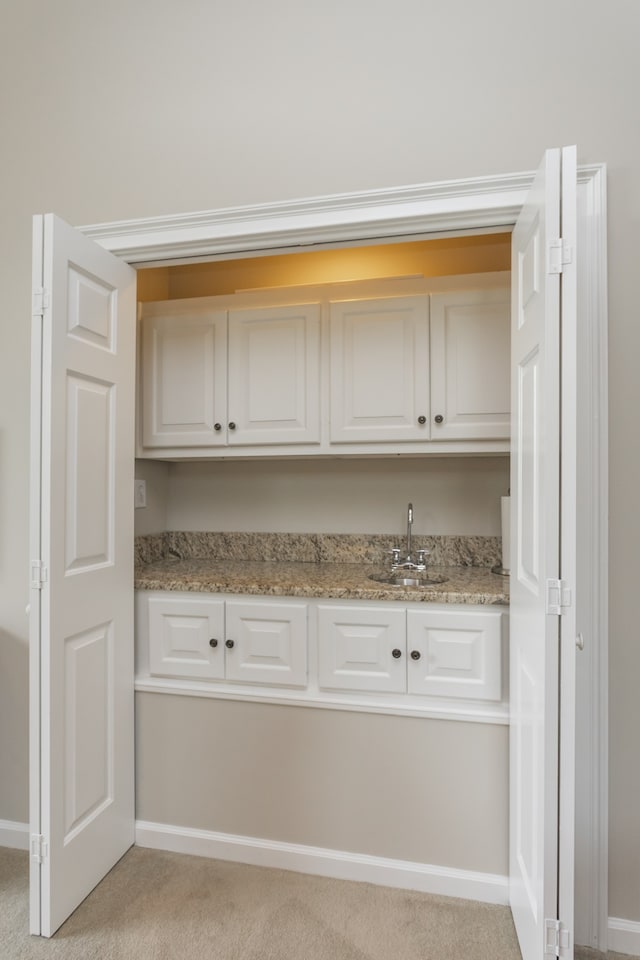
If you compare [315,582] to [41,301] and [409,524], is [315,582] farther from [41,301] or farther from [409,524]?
[41,301]

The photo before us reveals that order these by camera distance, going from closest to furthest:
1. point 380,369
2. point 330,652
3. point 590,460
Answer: point 590,460, point 330,652, point 380,369

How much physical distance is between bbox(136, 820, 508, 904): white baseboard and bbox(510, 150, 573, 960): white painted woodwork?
0.49 feet

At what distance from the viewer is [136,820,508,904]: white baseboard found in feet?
6.00

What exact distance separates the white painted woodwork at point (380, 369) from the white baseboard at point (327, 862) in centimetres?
149

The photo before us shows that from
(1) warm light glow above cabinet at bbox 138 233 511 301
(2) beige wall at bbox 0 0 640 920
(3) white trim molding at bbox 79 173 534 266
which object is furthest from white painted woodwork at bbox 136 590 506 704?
(1) warm light glow above cabinet at bbox 138 233 511 301

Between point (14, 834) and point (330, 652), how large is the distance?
1.36 meters

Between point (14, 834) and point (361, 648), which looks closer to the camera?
point (361, 648)

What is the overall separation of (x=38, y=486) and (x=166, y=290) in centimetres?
166

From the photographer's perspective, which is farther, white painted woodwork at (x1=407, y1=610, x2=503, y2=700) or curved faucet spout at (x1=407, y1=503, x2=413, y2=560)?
curved faucet spout at (x1=407, y1=503, x2=413, y2=560)

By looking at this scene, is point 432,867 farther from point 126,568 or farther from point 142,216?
point 142,216

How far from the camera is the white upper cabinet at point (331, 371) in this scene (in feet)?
7.18

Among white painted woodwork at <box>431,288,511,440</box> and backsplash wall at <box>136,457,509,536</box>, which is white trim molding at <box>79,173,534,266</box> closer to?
white painted woodwork at <box>431,288,511,440</box>

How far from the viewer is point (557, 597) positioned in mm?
1269

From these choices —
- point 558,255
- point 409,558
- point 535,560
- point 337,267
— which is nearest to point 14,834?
point 409,558
